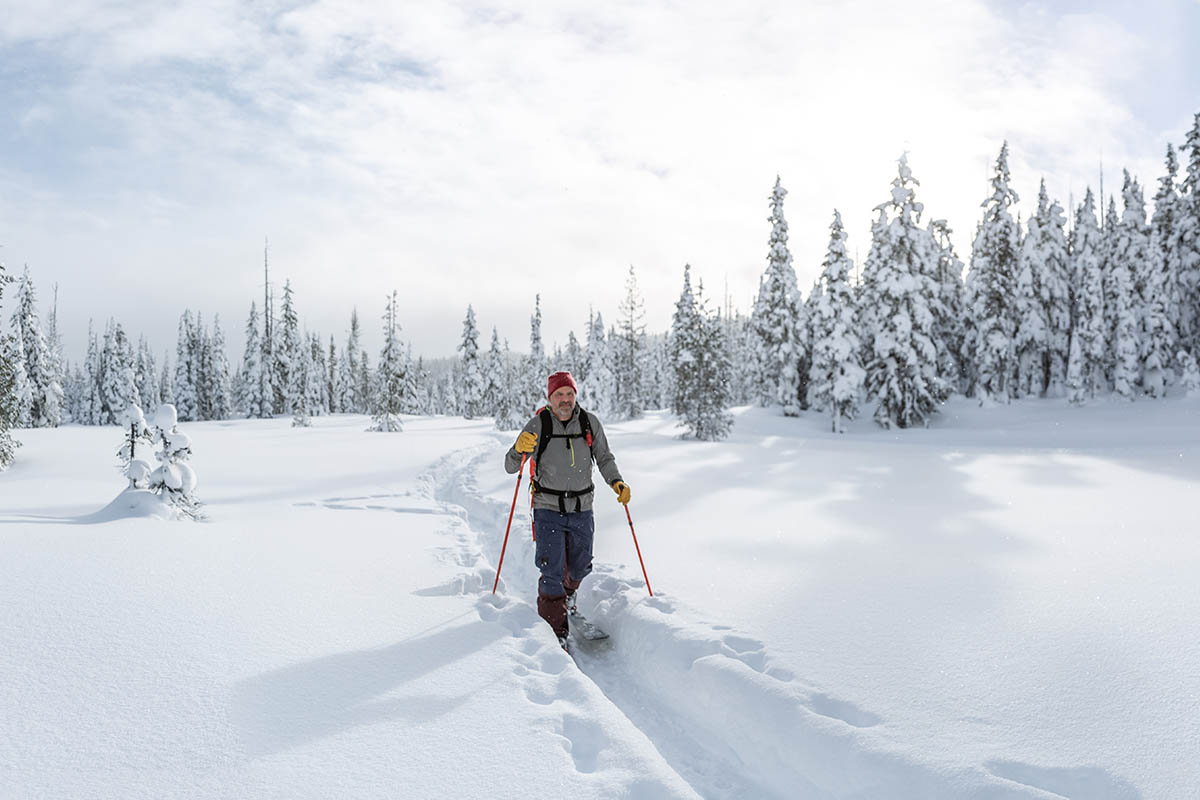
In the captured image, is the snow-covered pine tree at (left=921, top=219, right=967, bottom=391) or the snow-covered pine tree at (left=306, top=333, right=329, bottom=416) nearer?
the snow-covered pine tree at (left=921, top=219, right=967, bottom=391)

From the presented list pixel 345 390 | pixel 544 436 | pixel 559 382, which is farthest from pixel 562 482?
pixel 345 390

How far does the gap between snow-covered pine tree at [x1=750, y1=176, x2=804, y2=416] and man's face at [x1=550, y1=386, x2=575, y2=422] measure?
36.0 meters

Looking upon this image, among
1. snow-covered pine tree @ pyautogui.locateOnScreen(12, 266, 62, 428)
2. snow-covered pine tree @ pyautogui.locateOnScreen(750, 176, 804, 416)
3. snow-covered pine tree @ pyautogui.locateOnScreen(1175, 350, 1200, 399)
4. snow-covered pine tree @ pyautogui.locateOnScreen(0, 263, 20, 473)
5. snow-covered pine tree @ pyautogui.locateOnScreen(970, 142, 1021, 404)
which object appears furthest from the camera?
snow-covered pine tree @ pyautogui.locateOnScreen(12, 266, 62, 428)

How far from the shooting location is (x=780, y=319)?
4066 cm

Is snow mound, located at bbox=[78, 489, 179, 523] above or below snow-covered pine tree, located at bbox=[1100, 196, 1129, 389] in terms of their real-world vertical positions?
below

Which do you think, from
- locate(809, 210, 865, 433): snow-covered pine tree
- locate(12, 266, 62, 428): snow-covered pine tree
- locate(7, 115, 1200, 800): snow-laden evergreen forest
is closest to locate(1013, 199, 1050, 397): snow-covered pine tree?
locate(809, 210, 865, 433): snow-covered pine tree

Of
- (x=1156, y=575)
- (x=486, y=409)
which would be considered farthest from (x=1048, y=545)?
(x=486, y=409)

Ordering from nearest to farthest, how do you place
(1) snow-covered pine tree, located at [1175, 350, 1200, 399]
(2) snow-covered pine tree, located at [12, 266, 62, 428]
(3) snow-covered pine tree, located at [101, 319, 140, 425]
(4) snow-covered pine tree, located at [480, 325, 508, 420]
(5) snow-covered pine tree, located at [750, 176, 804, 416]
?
(1) snow-covered pine tree, located at [1175, 350, 1200, 399] → (5) snow-covered pine tree, located at [750, 176, 804, 416] → (2) snow-covered pine tree, located at [12, 266, 62, 428] → (3) snow-covered pine tree, located at [101, 319, 140, 425] → (4) snow-covered pine tree, located at [480, 325, 508, 420]

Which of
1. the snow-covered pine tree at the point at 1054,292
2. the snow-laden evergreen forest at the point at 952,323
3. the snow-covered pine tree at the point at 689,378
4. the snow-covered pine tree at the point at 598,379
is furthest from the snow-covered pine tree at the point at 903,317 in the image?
the snow-covered pine tree at the point at 598,379

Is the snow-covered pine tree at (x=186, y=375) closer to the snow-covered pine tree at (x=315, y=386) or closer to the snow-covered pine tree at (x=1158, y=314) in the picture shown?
the snow-covered pine tree at (x=315, y=386)

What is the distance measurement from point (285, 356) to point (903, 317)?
54.2 metres

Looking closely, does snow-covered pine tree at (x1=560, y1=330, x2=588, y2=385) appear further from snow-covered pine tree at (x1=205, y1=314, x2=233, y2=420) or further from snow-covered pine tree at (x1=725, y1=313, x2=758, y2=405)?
snow-covered pine tree at (x1=205, y1=314, x2=233, y2=420)

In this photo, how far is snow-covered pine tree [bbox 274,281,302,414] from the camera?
201 ft

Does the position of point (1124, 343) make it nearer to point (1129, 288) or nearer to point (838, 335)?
point (1129, 288)
